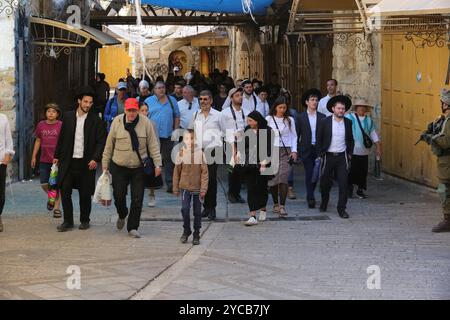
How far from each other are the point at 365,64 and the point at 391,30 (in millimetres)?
3101

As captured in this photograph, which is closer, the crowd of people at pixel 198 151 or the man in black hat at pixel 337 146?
the crowd of people at pixel 198 151

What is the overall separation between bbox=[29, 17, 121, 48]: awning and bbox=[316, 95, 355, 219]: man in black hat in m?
4.80

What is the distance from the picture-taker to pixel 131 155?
11.1 meters

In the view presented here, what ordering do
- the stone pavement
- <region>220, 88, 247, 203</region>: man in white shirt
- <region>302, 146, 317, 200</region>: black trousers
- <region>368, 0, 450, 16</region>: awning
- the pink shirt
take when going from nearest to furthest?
the stone pavement → <region>368, 0, 450, 16</region>: awning → the pink shirt → <region>220, 88, 247, 203</region>: man in white shirt → <region>302, 146, 317, 200</region>: black trousers

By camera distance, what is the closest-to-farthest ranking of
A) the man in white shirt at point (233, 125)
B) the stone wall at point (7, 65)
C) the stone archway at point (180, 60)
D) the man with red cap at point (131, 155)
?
1. the man with red cap at point (131, 155)
2. the man in white shirt at point (233, 125)
3. the stone wall at point (7, 65)
4. the stone archway at point (180, 60)

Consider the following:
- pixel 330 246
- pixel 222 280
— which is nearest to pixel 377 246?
pixel 330 246

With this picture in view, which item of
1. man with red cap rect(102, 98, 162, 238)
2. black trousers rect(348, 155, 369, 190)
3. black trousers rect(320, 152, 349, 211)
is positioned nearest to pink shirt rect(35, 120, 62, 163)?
man with red cap rect(102, 98, 162, 238)

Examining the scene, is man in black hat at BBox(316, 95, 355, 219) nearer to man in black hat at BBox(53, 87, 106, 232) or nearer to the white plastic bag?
man in black hat at BBox(53, 87, 106, 232)

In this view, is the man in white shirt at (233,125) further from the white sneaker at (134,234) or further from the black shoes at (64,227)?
the black shoes at (64,227)

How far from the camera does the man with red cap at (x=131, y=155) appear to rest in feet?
36.5

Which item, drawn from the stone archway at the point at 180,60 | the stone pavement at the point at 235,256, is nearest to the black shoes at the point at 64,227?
the stone pavement at the point at 235,256

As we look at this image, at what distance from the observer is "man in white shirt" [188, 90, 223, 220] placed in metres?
12.1

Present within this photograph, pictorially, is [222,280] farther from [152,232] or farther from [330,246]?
[152,232]

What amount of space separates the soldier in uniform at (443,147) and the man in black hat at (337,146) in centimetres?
160
